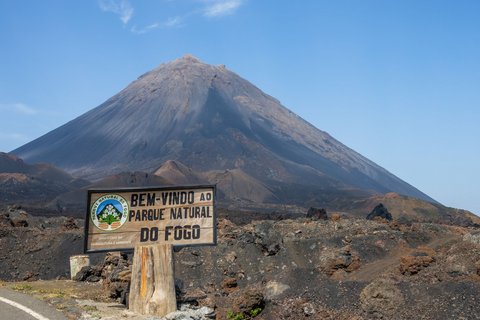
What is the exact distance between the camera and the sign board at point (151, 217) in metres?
11.9

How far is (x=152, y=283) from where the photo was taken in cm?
1152

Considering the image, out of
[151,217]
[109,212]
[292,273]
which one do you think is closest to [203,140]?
[292,273]

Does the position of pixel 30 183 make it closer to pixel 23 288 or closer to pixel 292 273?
pixel 292 273

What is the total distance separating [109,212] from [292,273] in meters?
9.19

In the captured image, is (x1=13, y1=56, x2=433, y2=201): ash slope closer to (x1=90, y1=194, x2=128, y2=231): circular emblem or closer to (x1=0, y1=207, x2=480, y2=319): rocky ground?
(x1=0, y1=207, x2=480, y2=319): rocky ground

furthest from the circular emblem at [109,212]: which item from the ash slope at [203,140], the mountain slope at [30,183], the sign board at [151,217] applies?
the ash slope at [203,140]

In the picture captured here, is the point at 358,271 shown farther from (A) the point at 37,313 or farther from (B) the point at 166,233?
(A) the point at 37,313

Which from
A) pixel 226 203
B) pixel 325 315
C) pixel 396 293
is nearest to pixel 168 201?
pixel 325 315

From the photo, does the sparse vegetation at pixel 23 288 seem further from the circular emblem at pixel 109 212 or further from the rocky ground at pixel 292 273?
the circular emblem at pixel 109 212

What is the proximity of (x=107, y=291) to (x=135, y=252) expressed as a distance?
7.94 feet

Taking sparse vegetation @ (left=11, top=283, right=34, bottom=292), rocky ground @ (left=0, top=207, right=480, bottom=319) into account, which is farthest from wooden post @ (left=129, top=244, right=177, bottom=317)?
sparse vegetation @ (left=11, top=283, right=34, bottom=292)

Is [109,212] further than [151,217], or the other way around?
[151,217]

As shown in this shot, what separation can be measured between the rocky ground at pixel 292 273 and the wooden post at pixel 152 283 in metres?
0.39

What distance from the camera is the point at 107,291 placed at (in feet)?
44.7
